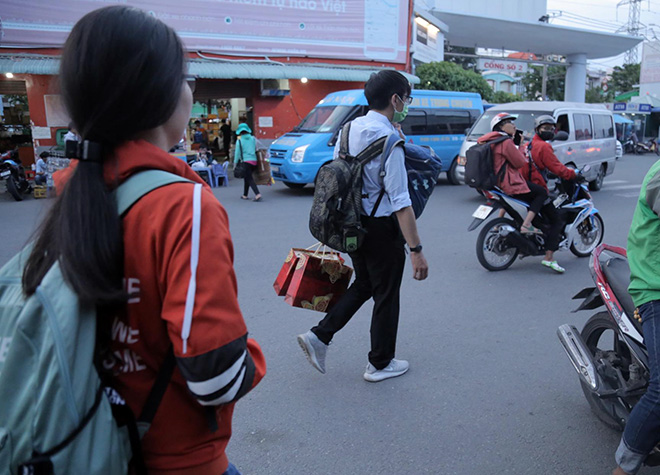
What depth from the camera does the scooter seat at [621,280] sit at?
8.48 ft

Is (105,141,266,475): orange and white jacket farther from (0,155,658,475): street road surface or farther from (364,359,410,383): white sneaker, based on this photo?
(364,359,410,383): white sneaker

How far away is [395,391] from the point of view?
11.4 feet

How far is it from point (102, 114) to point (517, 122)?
37.3ft

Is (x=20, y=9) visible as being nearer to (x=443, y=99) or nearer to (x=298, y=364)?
(x=443, y=99)

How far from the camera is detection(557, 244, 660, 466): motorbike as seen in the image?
2.59 m

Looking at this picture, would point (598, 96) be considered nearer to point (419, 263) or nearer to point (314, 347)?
point (419, 263)

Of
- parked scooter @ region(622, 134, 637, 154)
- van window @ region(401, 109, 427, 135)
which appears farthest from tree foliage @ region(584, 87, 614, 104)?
van window @ region(401, 109, 427, 135)

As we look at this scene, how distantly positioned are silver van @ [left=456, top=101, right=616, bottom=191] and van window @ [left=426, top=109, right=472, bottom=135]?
1.37m

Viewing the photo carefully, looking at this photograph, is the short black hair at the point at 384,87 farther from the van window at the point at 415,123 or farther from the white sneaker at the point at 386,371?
the van window at the point at 415,123

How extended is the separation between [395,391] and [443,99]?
36.9 feet

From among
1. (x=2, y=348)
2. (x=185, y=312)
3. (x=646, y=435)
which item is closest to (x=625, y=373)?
(x=646, y=435)

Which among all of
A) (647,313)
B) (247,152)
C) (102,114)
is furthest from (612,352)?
(247,152)

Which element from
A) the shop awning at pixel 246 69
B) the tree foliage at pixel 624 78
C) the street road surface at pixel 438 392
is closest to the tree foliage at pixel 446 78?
the shop awning at pixel 246 69

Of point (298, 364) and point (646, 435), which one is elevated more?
point (646, 435)
